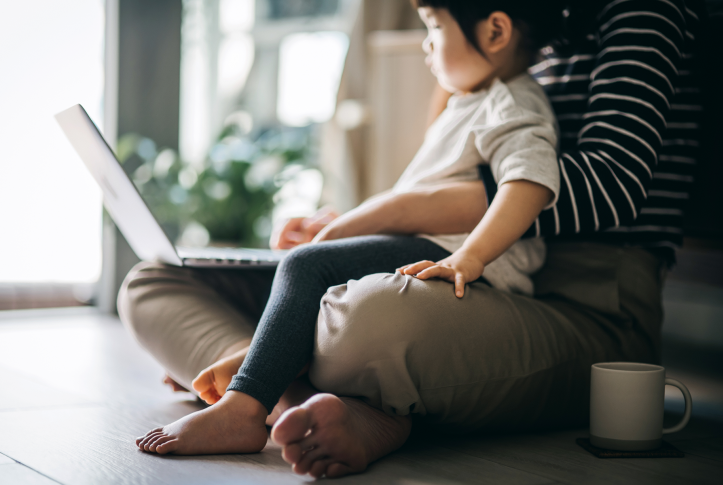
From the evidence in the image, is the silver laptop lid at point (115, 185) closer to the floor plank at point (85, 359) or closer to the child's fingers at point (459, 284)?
the floor plank at point (85, 359)

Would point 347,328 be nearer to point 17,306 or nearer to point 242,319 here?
point 242,319

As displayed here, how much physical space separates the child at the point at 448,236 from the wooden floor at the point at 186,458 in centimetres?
5

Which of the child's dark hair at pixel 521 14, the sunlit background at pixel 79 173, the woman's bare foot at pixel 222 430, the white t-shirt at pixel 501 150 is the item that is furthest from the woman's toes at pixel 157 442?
the sunlit background at pixel 79 173

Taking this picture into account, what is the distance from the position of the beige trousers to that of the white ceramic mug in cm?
8

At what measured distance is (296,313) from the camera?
32.7 inches

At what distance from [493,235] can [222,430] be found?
0.40 metres

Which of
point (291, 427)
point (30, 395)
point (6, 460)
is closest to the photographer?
point (291, 427)

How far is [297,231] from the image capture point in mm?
1238

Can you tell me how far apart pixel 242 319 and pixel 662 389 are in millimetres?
611

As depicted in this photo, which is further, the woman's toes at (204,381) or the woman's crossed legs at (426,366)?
the woman's toes at (204,381)

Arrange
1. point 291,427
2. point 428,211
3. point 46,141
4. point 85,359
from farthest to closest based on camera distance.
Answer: point 46,141 < point 85,359 < point 428,211 < point 291,427

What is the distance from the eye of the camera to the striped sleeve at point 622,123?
0.95 m

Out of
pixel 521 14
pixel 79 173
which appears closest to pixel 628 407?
pixel 521 14

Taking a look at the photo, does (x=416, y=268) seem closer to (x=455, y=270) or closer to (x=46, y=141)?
(x=455, y=270)
